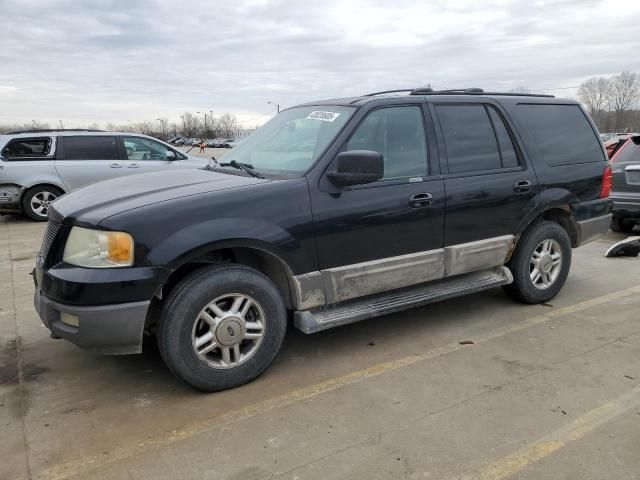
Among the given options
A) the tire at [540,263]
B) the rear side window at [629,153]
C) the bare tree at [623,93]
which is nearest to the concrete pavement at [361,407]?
the tire at [540,263]

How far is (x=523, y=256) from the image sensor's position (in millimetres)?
4699

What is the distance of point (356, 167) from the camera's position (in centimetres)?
348

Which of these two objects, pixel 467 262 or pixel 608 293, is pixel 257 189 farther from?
pixel 608 293

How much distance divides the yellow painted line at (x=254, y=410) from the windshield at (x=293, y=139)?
145 cm

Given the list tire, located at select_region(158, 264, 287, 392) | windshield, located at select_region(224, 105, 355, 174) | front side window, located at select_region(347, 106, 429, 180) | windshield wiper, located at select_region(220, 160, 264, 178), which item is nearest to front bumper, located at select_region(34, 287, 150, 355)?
tire, located at select_region(158, 264, 287, 392)

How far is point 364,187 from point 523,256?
1.84 m

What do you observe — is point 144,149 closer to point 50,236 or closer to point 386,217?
point 50,236

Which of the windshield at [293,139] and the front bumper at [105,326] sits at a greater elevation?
the windshield at [293,139]

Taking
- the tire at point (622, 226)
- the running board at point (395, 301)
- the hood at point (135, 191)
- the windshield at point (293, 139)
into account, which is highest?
the windshield at point (293, 139)

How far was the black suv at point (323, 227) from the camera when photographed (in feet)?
10.1

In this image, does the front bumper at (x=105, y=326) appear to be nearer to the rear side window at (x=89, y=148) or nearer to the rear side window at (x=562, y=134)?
the rear side window at (x=562, y=134)

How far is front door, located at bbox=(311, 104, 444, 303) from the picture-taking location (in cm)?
362

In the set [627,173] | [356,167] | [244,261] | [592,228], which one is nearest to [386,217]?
[356,167]

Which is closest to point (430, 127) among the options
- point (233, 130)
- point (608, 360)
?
point (608, 360)
